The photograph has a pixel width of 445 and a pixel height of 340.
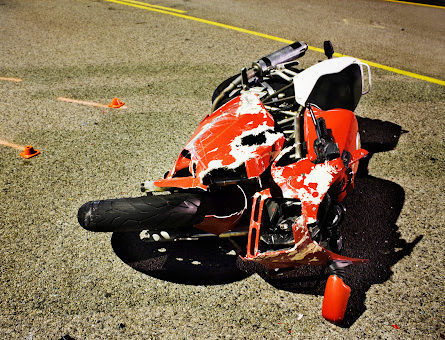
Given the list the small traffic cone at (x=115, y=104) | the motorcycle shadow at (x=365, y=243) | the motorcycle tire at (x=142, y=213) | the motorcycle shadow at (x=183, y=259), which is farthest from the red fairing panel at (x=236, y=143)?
the small traffic cone at (x=115, y=104)

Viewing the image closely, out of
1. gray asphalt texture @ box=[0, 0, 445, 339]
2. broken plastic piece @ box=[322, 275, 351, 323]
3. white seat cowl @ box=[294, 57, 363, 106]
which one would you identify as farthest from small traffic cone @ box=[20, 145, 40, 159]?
broken plastic piece @ box=[322, 275, 351, 323]

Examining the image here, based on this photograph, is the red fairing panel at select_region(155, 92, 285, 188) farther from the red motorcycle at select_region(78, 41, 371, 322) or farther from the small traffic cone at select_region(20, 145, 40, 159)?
the small traffic cone at select_region(20, 145, 40, 159)

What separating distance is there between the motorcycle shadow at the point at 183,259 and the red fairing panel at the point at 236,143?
715 millimetres

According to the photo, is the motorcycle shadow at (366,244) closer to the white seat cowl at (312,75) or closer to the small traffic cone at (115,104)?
the white seat cowl at (312,75)

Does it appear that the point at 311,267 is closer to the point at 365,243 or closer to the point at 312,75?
the point at 365,243

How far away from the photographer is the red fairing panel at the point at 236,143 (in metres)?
3.02

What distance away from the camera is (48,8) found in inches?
408

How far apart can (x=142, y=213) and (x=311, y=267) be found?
1.60 meters

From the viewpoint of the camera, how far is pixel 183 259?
3543 millimetres

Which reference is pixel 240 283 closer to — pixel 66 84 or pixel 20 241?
pixel 20 241

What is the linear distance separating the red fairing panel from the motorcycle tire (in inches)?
10.1

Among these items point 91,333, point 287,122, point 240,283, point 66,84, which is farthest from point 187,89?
point 91,333

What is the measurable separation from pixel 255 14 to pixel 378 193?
712 centimetres

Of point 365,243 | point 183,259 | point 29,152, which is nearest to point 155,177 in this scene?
point 183,259
